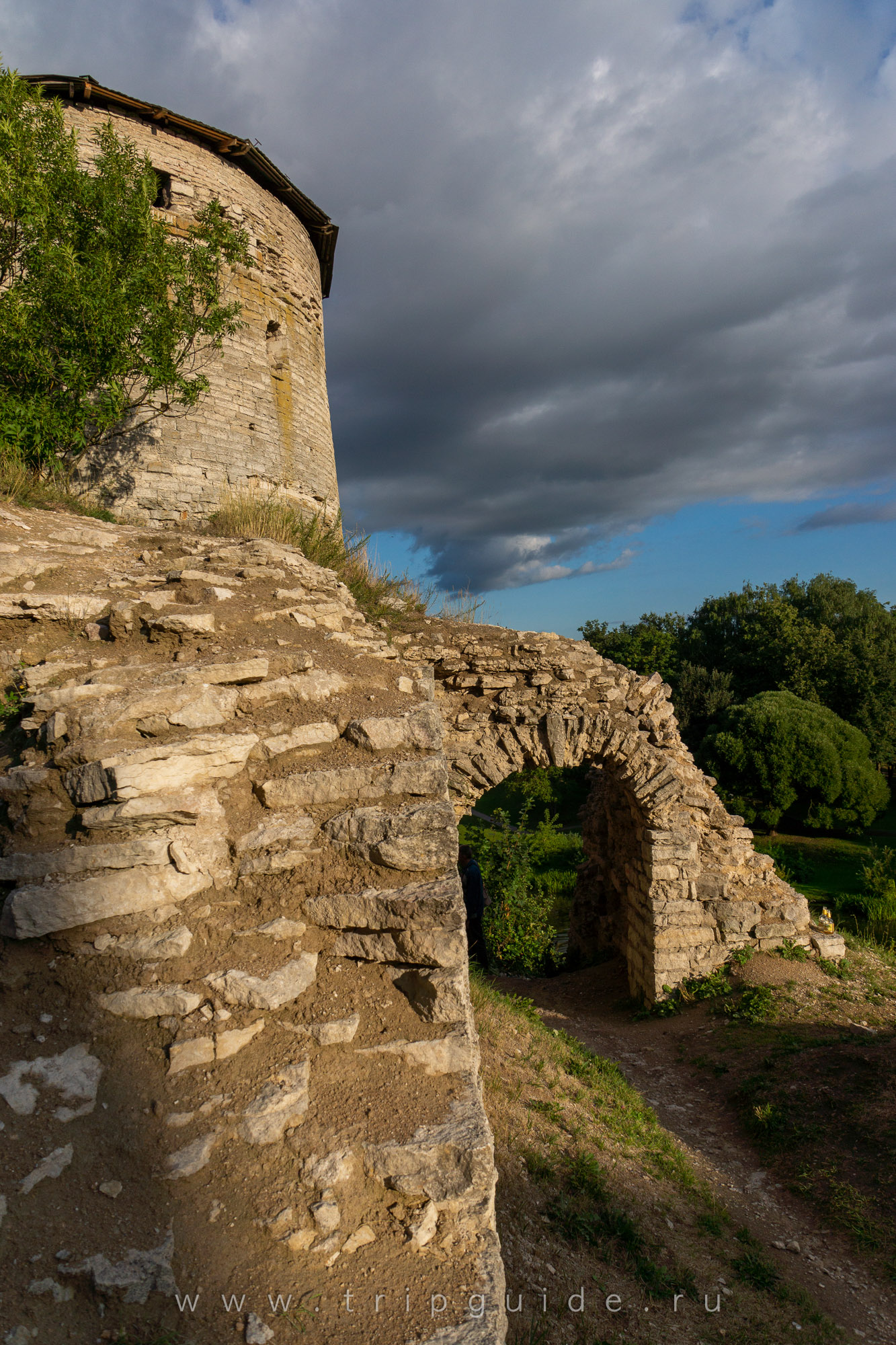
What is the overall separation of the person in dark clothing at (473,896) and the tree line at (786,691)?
12.0 m

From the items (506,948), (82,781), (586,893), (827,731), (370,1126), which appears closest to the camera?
(370,1126)

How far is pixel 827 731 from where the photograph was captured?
17.4 meters

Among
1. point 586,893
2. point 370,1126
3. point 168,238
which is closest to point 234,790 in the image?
point 370,1126

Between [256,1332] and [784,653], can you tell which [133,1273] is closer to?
[256,1332]

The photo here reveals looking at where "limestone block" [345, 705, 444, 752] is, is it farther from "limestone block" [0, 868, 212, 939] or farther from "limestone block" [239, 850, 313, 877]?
"limestone block" [0, 868, 212, 939]

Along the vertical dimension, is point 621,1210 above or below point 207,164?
below

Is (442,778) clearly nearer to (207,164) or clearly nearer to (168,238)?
(168,238)

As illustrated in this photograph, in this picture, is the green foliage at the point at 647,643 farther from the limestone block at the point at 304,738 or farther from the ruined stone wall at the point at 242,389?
the limestone block at the point at 304,738

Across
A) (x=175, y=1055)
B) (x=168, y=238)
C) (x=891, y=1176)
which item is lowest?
(x=891, y=1176)

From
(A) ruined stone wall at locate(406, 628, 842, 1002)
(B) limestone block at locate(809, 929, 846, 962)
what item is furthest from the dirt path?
(B) limestone block at locate(809, 929, 846, 962)

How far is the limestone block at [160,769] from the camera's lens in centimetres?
255

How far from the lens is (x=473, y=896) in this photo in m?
6.82

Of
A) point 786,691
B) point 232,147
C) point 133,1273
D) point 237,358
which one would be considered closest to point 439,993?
point 133,1273

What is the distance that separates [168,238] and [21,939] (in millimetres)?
10938
